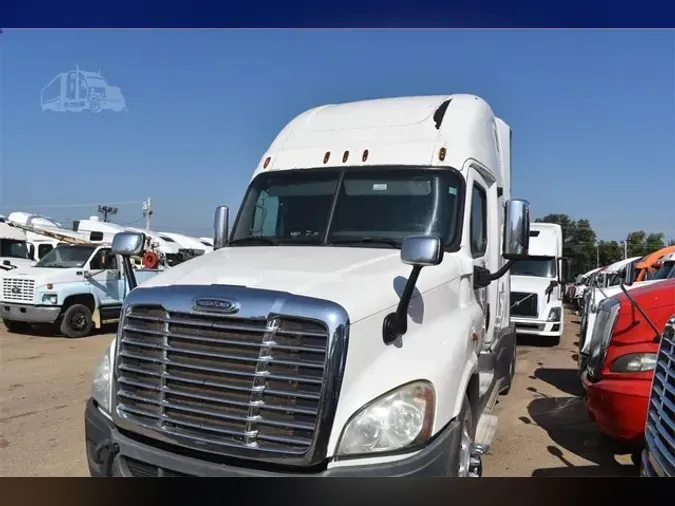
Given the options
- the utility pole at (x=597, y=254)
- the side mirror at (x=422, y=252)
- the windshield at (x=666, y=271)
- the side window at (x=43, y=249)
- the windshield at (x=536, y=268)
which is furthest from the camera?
the side window at (x=43, y=249)

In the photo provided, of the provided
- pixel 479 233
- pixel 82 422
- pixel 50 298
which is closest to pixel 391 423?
pixel 479 233

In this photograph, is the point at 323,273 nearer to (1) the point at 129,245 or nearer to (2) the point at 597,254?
(1) the point at 129,245

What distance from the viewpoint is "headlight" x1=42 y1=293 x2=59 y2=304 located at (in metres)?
11.6

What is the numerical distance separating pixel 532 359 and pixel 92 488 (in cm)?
890

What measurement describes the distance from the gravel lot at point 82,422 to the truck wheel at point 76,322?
1.53m

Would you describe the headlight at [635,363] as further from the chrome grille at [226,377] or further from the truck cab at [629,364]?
the chrome grille at [226,377]

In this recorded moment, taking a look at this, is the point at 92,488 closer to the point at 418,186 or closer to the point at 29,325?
the point at 418,186

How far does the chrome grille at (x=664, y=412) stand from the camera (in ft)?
9.27

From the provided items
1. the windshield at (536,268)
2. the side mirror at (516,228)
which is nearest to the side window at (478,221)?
the side mirror at (516,228)

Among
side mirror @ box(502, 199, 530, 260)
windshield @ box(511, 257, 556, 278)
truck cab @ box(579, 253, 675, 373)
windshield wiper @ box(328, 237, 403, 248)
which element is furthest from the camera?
windshield @ box(511, 257, 556, 278)

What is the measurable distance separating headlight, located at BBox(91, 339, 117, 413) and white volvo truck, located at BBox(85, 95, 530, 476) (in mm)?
12

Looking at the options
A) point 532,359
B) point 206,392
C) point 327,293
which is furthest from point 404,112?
point 532,359

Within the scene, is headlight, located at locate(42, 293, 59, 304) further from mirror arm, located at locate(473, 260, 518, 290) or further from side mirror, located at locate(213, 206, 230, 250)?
mirror arm, located at locate(473, 260, 518, 290)

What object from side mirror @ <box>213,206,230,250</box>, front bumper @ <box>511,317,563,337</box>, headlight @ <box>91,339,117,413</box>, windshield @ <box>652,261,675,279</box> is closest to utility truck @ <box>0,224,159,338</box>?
side mirror @ <box>213,206,230,250</box>
